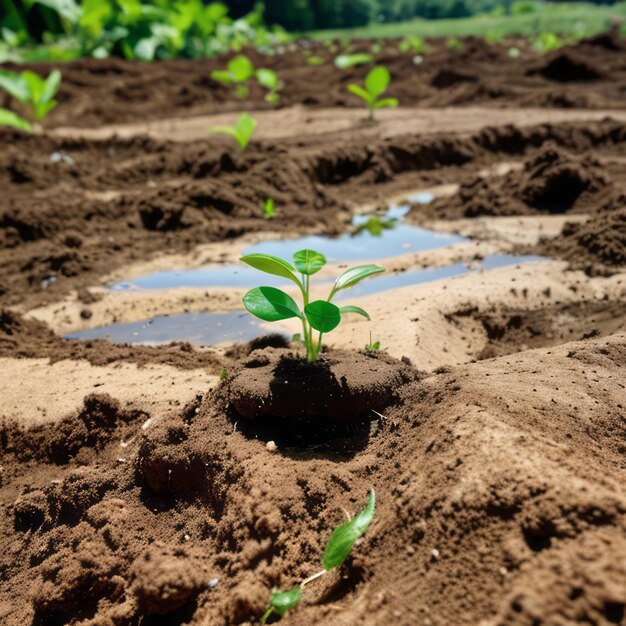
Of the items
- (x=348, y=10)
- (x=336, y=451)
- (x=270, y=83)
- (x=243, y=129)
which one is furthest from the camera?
(x=348, y=10)

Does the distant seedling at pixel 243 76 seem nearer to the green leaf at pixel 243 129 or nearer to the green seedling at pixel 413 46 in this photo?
the green leaf at pixel 243 129

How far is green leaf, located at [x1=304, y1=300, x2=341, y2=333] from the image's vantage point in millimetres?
2059

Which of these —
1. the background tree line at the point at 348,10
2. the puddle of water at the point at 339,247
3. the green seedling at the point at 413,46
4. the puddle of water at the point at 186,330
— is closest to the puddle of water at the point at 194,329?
the puddle of water at the point at 186,330

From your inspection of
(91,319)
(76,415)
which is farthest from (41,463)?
(91,319)

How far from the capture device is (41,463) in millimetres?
2336

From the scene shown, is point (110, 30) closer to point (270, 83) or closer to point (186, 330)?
point (270, 83)

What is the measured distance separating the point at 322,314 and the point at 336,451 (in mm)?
466

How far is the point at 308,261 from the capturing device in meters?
2.14

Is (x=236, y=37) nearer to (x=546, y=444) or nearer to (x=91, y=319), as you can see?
(x=91, y=319)

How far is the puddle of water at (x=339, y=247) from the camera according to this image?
3877 mm

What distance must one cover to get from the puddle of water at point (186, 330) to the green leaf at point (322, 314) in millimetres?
1112

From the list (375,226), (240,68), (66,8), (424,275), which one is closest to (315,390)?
(424,275)

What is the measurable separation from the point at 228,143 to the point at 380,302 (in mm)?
4167

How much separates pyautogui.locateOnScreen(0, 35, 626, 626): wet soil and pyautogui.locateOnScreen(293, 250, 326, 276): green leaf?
15.7 inches
